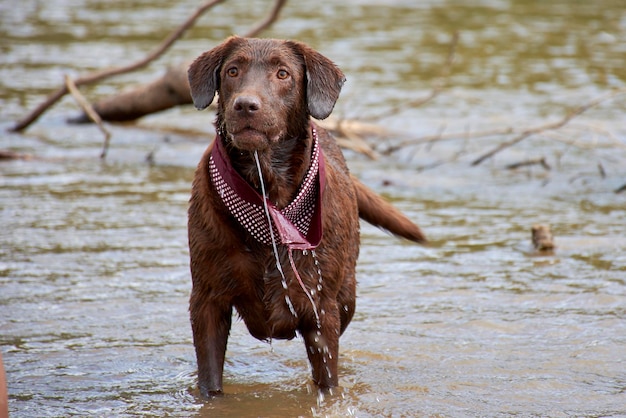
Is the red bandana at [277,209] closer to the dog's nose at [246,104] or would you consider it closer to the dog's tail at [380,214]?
the dog's nose at [246,104]

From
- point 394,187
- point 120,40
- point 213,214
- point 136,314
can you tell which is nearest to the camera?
point 213,214

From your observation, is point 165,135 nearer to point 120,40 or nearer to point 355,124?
point 355,124

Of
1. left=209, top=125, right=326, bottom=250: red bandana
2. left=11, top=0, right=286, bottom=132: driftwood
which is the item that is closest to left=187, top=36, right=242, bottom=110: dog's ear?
left=209, top=125, right=326, bottom=250: red bandana

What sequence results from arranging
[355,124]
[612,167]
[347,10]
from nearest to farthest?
[612,167] < [355,124] < [347,10]

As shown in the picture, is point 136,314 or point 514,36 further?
point 514,36

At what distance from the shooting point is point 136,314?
6.63 meters

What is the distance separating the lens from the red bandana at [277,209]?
4949 mm

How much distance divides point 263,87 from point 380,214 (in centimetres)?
178

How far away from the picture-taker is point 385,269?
25.2 ft

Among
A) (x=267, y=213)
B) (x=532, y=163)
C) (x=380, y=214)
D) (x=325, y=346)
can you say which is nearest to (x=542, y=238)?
(x=380, y=214)

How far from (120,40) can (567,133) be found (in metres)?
9.09

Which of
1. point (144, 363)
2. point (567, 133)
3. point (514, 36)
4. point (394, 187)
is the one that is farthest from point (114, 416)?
point (514, 36)

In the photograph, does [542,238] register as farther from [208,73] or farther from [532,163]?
[208,73]

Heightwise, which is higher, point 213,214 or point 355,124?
point 213,214
